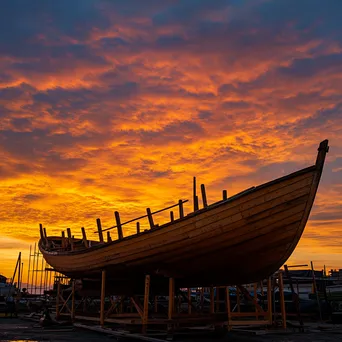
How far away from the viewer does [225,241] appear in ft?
41.4

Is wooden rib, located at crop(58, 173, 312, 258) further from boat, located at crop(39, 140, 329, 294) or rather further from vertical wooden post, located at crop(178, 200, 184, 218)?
vertical wooden post, located at crop(178, 200, 184, 218)

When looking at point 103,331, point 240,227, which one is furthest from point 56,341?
point 240,227

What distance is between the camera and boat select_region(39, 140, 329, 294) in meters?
11.5

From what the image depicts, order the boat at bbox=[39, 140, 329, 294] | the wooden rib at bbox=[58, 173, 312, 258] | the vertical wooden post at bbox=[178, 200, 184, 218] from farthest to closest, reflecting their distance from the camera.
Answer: the vertical wooden post at bbox=[178, 200, 184, 218] → the boat at bbox=[39, 140, 329, 294] → the wooden rib at bbox=[58, 173, 312, 258]

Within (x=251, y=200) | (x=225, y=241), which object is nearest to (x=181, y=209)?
(x=225, y=241)

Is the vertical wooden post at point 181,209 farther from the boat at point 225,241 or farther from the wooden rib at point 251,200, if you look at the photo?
the wooden rib at point 251,200

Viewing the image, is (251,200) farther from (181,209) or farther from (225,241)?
(181,209)

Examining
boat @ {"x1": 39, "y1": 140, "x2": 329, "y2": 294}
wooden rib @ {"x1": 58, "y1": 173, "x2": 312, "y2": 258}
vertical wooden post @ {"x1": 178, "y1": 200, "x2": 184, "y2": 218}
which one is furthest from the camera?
vertical wooden post @ {"x1": 178, "y1": 200, "x2": 184, "y2": 218}

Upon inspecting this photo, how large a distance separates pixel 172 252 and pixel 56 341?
424 cm

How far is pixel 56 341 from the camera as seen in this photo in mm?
12398

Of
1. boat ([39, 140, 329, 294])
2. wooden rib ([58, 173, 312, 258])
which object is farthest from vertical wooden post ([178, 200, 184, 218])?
wooden rib ([58, 173, 312, 258])

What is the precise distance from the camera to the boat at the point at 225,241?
37.8 ft

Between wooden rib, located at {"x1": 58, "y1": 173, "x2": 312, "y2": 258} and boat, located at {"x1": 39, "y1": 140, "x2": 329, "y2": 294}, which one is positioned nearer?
wooden rib, located at {"x1": 58, "y1": 173, "x2": 312, "y2": 258}

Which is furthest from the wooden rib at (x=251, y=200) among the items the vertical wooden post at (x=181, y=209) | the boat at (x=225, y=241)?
the vertical wooden post at (x=181, y=209)
